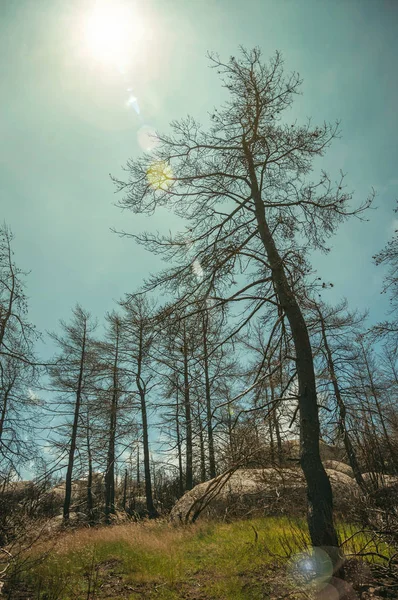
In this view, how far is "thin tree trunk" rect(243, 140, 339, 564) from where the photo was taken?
3.98 meters

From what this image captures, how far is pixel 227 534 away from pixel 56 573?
3693 millimetres

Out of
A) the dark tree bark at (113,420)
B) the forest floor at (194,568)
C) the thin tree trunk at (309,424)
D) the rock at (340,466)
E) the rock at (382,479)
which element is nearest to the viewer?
the thin tree trunk at (309,424)

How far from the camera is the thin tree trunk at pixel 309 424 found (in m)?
3.98

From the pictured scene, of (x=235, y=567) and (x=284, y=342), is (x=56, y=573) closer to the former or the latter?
(x=235, y=567)

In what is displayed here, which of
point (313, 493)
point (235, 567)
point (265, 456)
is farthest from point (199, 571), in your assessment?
point (313, 493)

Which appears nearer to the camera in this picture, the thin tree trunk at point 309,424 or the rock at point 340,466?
the thin tree trunk at point 309,424

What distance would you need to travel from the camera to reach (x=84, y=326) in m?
19.2

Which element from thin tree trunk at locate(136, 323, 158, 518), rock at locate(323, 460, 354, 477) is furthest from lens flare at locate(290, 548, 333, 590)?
thin tree trunk at locate(136, 323, 158, 518)

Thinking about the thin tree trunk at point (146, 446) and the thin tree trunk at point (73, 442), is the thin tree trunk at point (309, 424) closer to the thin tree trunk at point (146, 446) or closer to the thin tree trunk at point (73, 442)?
the thin tree trunk at point (146, 446)

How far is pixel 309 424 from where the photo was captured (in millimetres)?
4508

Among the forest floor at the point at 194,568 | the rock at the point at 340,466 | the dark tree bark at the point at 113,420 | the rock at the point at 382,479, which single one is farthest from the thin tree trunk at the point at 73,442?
the rock at the point at 382,479

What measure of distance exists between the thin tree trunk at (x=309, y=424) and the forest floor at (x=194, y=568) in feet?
1.66

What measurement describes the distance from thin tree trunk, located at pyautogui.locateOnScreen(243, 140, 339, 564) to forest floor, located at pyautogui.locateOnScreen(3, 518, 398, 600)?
0.51 meters

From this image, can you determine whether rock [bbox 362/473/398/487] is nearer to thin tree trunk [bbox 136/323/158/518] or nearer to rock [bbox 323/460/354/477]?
rock [bbox 323/460/354/477]
